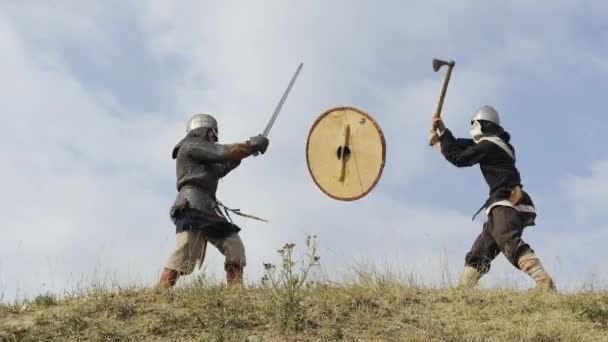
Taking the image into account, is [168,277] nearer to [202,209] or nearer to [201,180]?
[202,209]

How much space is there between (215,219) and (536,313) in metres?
2.98

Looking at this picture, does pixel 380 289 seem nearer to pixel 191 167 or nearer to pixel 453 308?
pixel 453 308

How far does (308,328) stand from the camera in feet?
23.0

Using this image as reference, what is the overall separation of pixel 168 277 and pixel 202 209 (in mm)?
682

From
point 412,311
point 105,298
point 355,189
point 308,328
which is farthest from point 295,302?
point 355,189

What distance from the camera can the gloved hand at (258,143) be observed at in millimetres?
8703

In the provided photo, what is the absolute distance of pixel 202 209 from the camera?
8.61 meters

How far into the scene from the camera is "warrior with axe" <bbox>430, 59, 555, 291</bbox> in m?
8.38

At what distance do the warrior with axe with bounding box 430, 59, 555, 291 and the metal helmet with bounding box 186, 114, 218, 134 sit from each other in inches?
82.8

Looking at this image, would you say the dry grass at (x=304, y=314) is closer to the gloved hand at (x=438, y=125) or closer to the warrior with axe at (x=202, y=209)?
the warrior with axe at (x=202, y=209)

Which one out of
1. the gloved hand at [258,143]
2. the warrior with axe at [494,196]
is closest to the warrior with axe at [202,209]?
the gloved hand at [258,143]

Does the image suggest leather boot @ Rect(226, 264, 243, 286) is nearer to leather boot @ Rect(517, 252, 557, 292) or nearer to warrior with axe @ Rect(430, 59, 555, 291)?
warrior with axe @ Rect(430, 59, 555, 291)

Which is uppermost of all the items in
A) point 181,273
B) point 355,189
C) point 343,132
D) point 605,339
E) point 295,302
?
point 343,132

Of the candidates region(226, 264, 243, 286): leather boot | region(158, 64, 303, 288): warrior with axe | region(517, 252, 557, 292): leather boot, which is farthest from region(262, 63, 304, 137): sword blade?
region(517, 252, 557, 292): leather boot
